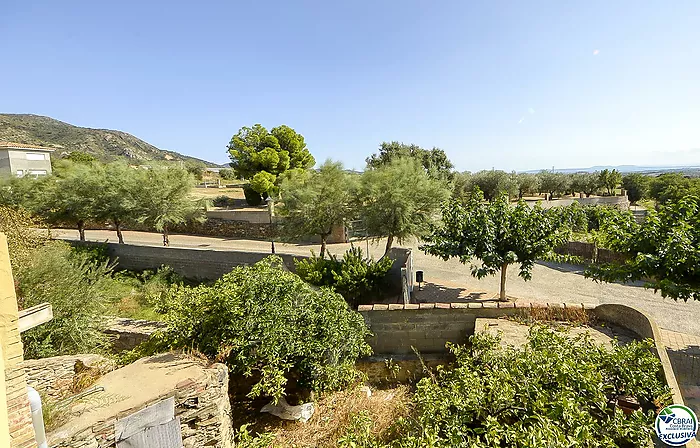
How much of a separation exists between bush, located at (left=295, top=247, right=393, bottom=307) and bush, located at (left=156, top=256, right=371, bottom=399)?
306 centimetres

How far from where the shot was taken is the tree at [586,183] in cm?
4578

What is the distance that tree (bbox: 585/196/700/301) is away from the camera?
6871 mm

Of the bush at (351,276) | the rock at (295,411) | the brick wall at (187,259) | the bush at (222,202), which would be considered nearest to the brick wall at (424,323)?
the bush at (351,276)

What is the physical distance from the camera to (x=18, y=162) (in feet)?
118

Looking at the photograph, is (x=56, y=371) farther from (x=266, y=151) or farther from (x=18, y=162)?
(x=18, y=162)

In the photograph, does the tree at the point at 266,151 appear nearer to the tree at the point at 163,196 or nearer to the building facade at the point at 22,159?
the tree at the point at 163,196

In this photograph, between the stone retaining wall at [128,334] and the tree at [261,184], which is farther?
the tree at [261,184]

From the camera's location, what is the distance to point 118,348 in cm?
995

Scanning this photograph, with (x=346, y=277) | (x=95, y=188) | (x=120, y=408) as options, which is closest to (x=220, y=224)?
(x=95, y=188)

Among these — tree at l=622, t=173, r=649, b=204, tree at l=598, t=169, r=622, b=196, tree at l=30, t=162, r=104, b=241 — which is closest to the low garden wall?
Result: tree at l=30, t=162, r=104, b=241

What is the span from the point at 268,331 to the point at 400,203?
33.4 ft

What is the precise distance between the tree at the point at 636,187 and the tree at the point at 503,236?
1908 inches

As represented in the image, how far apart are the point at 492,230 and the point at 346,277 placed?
4892 mm

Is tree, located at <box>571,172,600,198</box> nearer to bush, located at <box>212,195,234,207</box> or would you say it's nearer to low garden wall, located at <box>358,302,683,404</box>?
bush, located at <box>212,195,234,207</box>
